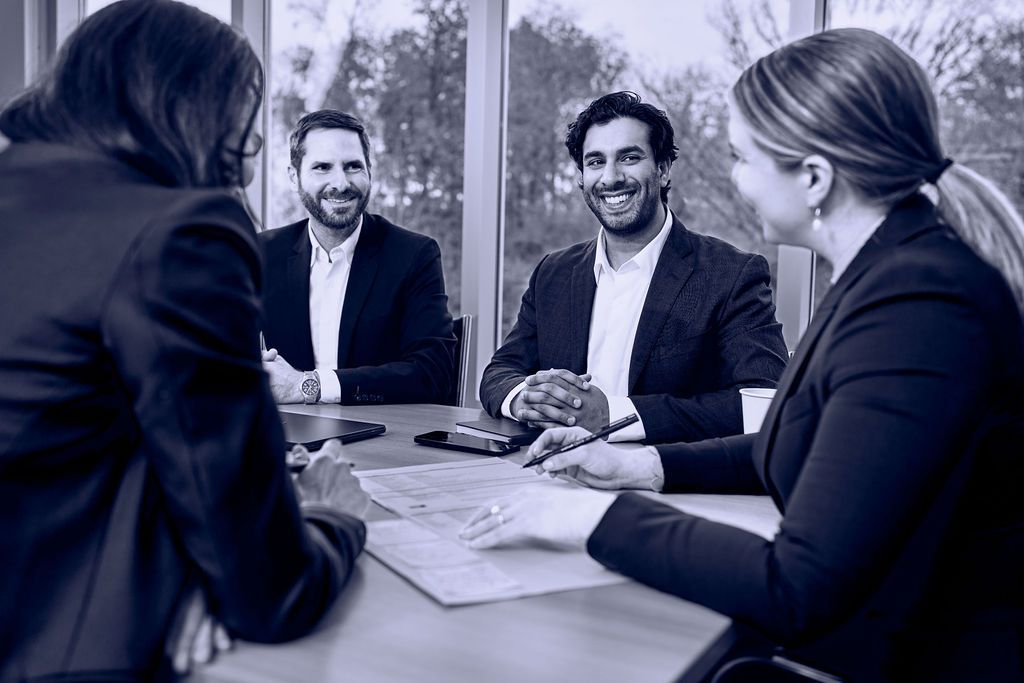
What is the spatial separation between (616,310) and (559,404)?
779 millimetres

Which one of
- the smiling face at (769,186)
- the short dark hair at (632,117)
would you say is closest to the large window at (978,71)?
the short dark hair at (632,117)

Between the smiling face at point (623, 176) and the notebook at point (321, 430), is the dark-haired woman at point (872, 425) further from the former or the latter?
the smiling face at point (623, 176)

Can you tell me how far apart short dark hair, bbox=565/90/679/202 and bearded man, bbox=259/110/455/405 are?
0.72 m

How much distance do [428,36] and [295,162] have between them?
0.91m

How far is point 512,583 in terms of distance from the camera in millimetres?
1072

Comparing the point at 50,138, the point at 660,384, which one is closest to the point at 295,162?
the point at 660,384

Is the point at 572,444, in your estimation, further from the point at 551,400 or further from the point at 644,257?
the point at 644,257

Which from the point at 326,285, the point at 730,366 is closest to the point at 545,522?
the point at 730,366

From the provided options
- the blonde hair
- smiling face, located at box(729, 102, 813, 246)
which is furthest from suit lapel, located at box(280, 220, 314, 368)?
the blonde hair

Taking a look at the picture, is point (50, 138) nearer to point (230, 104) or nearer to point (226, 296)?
point (230, 104)

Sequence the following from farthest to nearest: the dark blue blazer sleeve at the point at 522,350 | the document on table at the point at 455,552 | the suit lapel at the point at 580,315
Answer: the suit lapel at the point at 580,315, the dark blue blazer sleeve at the point at 522,350, the document on table at the point at 455,552

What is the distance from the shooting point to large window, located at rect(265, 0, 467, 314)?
3824 millimetres

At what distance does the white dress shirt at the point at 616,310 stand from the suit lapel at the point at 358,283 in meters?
0.82

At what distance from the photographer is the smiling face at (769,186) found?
1.19 metres
